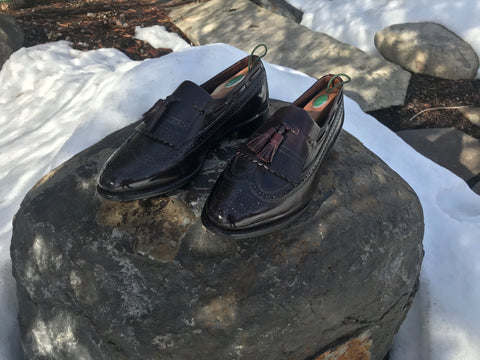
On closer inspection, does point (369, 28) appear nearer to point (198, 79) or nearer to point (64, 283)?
point (198, 79)

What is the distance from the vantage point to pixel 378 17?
495cm

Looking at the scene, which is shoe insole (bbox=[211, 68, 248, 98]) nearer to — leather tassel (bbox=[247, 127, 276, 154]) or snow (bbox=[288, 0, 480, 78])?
leather tassel (bbox=[247, 127, 276, 154])

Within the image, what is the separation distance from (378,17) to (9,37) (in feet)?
14.1

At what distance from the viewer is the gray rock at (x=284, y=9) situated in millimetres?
5457

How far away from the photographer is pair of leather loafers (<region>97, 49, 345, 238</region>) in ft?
4.72

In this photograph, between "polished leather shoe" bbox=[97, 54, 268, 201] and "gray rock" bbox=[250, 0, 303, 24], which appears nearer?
"polished leather shoe" bbox=[97, 54, 268, 201]

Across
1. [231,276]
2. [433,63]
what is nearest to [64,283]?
[231,276]

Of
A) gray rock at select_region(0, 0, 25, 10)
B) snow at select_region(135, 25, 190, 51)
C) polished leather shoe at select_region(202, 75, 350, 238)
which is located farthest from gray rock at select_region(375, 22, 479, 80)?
gray rock at select_region(0, 0, 25, 10)

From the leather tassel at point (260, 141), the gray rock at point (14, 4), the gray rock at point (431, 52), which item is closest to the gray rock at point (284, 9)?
the gray rock at point (431, 52)

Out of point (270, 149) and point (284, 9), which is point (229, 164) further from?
point (284, 9)

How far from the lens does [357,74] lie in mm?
4266

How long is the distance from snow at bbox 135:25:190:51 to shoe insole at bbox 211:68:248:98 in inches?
123

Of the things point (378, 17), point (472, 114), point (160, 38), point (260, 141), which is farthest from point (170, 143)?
point (378, 17)

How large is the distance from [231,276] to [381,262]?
0.63 m
